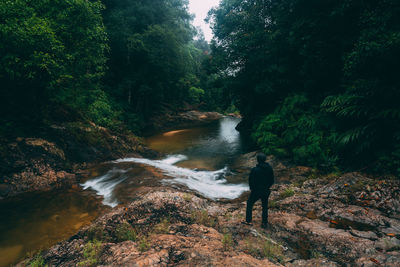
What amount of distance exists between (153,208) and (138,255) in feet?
5.26

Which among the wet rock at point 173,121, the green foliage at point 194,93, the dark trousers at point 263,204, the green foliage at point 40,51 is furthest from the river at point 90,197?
the green foliage at point 194,93

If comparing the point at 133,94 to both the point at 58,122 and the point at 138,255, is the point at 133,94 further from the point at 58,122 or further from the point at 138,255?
the point at 138,255

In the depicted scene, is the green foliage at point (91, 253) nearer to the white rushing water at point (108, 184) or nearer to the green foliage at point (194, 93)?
the white rushing water at point (108, 184)

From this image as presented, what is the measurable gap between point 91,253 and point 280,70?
11.8m

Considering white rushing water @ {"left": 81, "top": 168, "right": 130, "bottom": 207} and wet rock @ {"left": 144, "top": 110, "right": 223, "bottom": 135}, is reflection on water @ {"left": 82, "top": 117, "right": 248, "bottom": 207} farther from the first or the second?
wet rock @ {"left": 144, "top": 110, "right": 223, "bottom": 135}

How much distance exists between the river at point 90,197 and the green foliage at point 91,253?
1.39 m

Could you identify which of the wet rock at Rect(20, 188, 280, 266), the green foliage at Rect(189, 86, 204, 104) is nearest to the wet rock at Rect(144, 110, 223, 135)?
the green foliage at Rect(189, 86, 204, 104)

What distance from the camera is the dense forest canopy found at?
19.3 feet

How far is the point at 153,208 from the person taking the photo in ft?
16.0

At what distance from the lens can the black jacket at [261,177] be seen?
4168 mm

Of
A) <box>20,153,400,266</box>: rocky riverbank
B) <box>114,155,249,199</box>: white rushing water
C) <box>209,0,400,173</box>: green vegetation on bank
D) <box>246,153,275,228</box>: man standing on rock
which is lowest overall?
<box>114,155,249,199</box>: white rushing water

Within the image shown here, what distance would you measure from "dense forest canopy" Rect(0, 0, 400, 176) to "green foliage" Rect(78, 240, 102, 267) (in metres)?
6.61

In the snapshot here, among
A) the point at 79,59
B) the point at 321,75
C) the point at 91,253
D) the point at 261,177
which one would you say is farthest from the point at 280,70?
the point at 91,253

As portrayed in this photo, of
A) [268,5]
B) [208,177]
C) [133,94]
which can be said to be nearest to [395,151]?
[208,177]
